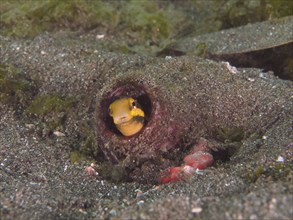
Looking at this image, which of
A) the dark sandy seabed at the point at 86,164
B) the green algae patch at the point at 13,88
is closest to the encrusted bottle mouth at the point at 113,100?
the dark sandy seabed at the point at 86,164

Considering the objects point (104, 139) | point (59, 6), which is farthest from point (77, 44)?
point (104, 139)

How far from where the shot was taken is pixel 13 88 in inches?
176

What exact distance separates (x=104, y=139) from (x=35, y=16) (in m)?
2.97

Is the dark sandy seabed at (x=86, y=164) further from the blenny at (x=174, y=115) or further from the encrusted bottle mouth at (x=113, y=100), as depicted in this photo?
the encrusted bottle mouth at (x=113, y=100)

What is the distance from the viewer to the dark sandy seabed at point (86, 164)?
2.44m

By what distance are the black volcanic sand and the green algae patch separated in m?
0.03

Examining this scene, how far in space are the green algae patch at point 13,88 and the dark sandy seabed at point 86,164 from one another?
2 centimetres

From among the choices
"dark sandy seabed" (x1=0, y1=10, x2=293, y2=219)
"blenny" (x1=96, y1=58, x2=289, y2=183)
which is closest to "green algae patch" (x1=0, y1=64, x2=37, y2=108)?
"dark sandy seabed" (x1=0, y1=10, x2=293, y2=219)

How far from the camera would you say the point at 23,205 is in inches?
109

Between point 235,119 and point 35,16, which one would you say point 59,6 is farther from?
point 235,119

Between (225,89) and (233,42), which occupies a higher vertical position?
(233,42)

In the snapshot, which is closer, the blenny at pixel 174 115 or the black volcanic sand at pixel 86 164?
the black volcanic sand at pixel 86 164

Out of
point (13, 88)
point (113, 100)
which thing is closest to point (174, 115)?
point (113, 100)

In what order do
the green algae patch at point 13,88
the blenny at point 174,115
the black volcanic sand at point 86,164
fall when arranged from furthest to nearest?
the green algae patch at point 13,88 → the blenny at point 174,115 → the black volcanic sand at point 86,164
